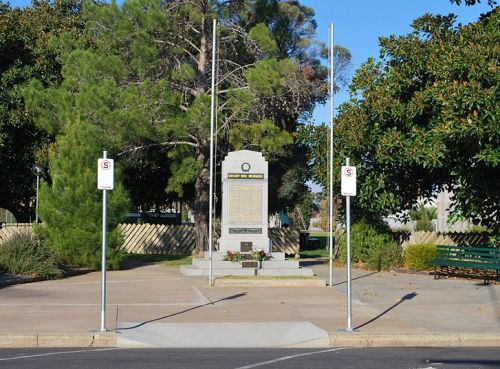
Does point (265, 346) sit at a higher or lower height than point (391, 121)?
lower

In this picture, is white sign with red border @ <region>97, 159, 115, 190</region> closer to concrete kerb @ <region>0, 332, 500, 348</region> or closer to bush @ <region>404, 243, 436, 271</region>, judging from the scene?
concrete kerb @ <region>0, 332, 500, 348</region>

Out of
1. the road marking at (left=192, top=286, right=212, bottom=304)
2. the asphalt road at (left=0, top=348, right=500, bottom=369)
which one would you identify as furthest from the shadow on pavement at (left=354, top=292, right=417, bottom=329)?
the road marking at (left=192, top=286, right=212, bottom=304)

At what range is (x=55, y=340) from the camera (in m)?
12.8

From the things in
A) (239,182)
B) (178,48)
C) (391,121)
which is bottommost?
(239,182)

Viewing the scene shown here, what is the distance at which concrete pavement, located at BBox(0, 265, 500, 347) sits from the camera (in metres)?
13.1

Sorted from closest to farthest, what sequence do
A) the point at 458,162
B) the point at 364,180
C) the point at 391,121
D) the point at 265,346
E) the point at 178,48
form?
the point at 265,346
the point at 458,162
the point at 391,121
the point at 364,180
the point at 178,48

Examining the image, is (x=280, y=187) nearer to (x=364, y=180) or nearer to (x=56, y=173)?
(x=364, y=180)

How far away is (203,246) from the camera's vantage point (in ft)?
114

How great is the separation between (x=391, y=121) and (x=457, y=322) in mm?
11180

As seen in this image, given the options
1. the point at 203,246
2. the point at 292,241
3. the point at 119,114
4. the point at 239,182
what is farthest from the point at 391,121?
the point at 292,241

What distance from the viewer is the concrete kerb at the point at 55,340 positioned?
1265 cm

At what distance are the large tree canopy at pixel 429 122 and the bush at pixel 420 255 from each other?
1.63 metres

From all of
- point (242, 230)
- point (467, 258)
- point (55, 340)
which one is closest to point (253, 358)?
point (55, 340)

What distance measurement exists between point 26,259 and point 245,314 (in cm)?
911
